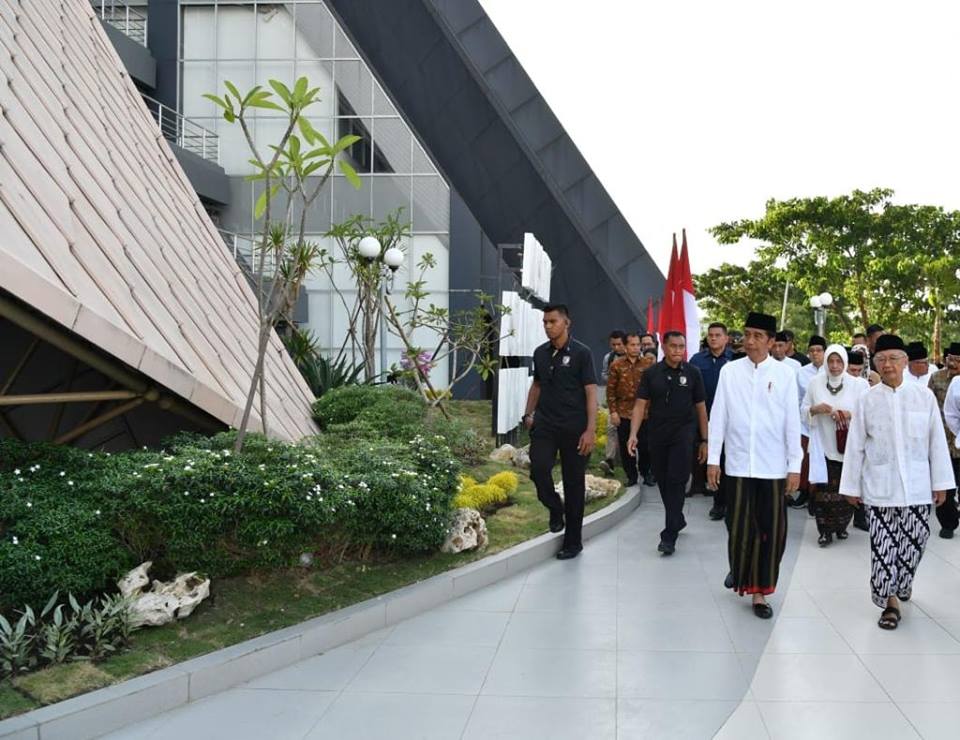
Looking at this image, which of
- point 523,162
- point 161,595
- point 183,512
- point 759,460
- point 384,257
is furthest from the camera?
point 523,162

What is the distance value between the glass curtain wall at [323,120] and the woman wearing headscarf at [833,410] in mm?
16752

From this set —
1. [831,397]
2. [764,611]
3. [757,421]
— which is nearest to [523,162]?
[831,397]

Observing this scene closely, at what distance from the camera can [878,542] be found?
6156 millimetres

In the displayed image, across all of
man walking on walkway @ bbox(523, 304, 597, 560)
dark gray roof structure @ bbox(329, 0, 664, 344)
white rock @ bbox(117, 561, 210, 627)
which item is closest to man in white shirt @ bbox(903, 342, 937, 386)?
man walking on walkway @ bbox(523, 304, 597, 560)

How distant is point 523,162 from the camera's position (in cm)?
1730

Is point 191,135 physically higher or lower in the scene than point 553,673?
higher

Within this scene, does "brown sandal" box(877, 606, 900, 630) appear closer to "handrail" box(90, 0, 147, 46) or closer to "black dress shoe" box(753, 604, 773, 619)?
"black dress shoe" box(753, 604, 773, 619)

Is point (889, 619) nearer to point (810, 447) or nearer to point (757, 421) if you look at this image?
point (757, 421)

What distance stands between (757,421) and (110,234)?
15.2ft

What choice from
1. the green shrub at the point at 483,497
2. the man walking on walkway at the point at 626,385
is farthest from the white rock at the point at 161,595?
the man walking on walkway at the point at 626,385

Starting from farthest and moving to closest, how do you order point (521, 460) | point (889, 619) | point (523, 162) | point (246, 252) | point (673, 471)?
1. point (246, 252)
2. point (523, 162)
3. point (521, 460)
4. point (673, 471)
5. point (889, 619)

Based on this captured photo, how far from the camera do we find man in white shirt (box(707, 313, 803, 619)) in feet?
20.6

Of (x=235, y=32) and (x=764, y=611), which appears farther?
(x=235, y=32)

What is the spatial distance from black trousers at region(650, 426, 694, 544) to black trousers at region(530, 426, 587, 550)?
778 mm
